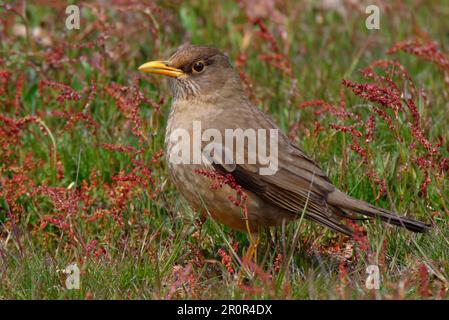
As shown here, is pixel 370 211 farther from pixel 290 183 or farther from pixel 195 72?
pixel 195 72

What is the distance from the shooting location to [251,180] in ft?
18.8

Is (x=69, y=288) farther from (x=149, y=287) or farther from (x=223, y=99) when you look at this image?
(x=223, y=99)

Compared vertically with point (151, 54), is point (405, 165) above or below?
below

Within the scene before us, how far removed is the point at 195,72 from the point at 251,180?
98 cm

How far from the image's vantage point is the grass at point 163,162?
16.8ft

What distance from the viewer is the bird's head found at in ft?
20.5

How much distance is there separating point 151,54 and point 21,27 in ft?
4.36

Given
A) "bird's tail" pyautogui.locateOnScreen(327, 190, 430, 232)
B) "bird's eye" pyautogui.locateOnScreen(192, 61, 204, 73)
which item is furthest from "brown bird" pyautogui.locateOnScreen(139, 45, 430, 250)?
"bird's eye" pyautogui.locateOnScreen(192, 61, 204, 73)

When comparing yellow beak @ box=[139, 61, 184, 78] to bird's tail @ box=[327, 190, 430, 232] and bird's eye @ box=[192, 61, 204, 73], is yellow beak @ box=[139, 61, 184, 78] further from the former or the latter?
bird's tail @ box=[327, 190, 430, 232]

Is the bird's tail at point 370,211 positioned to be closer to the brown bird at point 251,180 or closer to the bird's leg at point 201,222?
the brown bird at point 251,180

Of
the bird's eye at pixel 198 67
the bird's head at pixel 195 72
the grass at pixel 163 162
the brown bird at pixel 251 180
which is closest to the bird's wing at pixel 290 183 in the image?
the brown bird at pixel 251 180

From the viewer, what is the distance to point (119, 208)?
5914 mm

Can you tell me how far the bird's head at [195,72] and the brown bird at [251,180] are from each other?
1 cm
